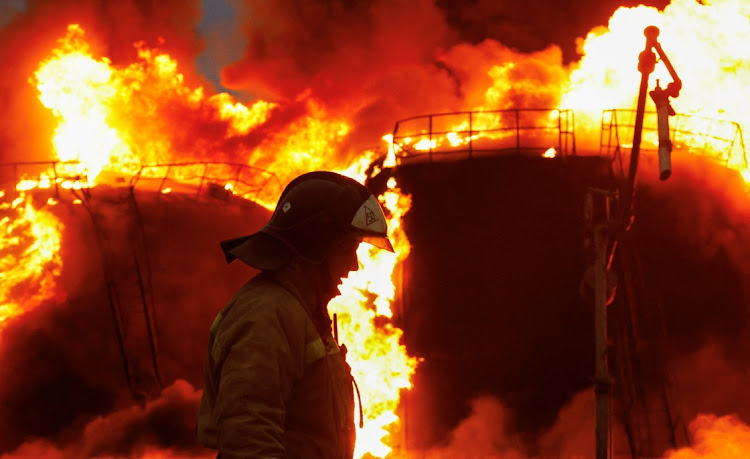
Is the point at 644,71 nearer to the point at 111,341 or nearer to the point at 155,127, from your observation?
the point at 111,341

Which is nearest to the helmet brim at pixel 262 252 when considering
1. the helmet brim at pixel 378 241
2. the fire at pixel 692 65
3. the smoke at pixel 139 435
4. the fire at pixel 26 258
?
the helmet brim at pixel 378 241

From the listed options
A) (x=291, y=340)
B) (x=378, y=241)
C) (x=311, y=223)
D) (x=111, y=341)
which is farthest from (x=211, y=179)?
(x=291, y=340)

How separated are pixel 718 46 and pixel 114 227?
14626 mm

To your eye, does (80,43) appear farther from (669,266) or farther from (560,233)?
(669,266)

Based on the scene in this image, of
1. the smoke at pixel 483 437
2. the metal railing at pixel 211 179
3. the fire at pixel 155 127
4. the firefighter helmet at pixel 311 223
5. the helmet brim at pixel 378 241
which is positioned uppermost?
the fire at pixel 155 127

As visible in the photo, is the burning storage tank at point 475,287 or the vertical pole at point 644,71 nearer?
the vertical pole at point 644,71

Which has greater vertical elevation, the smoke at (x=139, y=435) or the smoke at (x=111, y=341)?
the smoke at (x=111, y=341)

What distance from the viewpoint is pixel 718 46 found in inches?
758

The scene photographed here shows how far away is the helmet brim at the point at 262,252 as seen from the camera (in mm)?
3074

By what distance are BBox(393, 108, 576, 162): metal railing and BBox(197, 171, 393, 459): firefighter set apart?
1354 cm

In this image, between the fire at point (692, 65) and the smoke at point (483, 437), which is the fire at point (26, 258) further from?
the fire at point (692, 65)

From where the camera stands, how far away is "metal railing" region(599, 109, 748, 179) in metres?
16.9

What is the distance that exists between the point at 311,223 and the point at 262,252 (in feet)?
0.75

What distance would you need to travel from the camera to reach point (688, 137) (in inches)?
711
